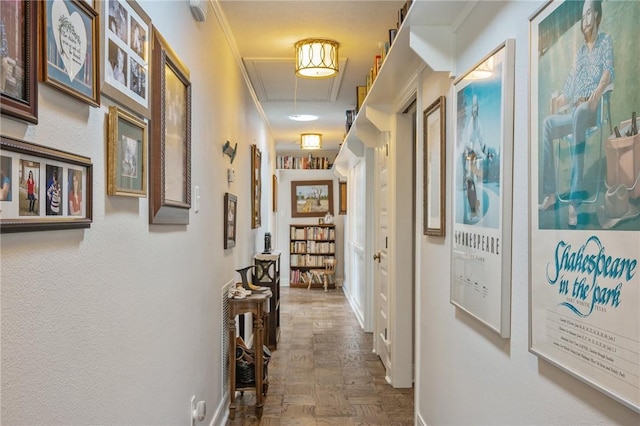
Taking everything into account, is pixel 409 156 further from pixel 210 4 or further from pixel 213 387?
pixel 213 387

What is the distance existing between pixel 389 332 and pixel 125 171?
Result: 2.80m

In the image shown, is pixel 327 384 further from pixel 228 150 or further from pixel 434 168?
pixel 434 168

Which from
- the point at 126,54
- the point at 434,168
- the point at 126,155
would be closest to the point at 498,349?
the point at 434,168

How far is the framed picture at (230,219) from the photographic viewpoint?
3039mm

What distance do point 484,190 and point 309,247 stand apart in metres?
7.16

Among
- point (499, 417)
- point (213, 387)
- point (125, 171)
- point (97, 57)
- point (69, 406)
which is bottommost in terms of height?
point (213, 387)

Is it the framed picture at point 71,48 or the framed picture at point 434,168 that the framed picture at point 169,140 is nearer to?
the framed picture at point 71,48

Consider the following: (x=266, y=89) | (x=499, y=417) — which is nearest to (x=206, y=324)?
(x=499, y=417)

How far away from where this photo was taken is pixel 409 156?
344cm

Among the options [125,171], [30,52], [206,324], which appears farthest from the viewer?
[206,324]

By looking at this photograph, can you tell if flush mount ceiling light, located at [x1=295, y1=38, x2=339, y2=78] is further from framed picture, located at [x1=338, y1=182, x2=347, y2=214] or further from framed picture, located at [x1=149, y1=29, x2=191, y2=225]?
framed picture, located at [x1=338, y1=182, x2=347, y2=214]

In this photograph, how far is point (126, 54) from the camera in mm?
1320

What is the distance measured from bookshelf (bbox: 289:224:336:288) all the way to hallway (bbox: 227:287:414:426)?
9.88ft

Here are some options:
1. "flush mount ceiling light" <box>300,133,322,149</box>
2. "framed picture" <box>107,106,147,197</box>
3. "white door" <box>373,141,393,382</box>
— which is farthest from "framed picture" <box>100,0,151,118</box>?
"flush mount ceiling light" <box>300,133,322,149</box>
